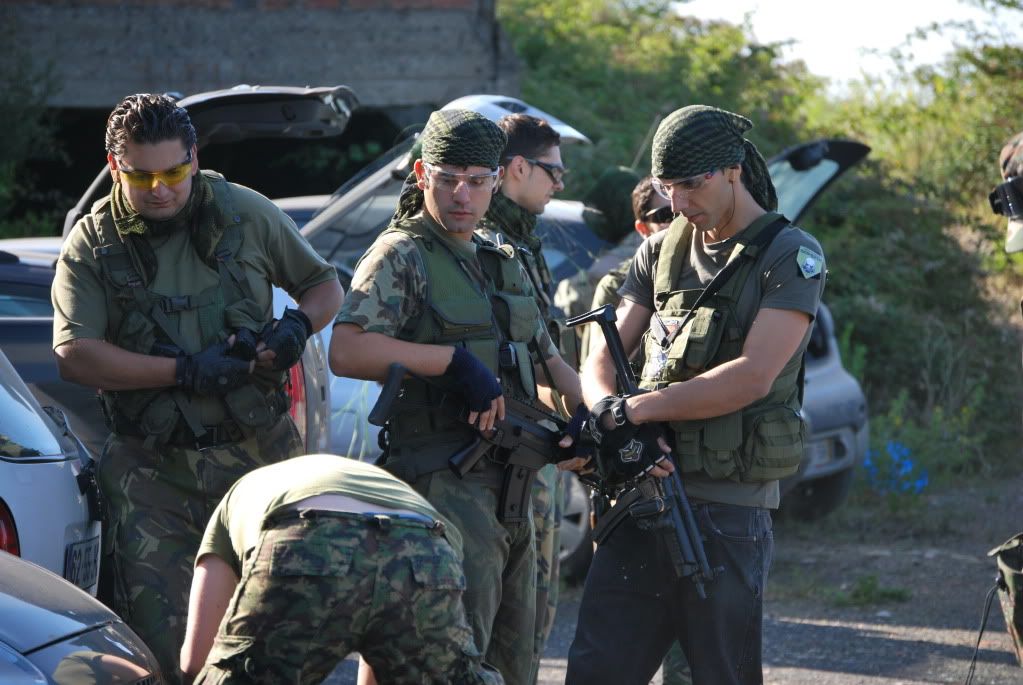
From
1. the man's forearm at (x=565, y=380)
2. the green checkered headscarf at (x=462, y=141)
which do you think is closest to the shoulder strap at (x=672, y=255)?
the man's forearm at (x=565, y=380)

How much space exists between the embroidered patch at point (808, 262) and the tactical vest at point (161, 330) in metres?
1.52

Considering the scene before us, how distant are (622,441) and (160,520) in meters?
1.28

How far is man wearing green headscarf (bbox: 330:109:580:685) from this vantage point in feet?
11.3

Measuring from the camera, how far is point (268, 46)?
11078mm

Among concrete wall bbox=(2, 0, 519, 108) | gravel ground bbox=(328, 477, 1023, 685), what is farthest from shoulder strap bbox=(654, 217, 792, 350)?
concrete wall bbox=(2, 0, 519, 108)

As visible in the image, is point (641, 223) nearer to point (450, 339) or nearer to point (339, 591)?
point (450, 339)

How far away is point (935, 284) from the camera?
1127cm

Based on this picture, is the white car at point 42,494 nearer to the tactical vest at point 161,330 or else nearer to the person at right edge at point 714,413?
the tactical vest at point 161,330

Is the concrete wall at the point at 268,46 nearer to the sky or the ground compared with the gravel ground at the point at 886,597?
nearer to the sky

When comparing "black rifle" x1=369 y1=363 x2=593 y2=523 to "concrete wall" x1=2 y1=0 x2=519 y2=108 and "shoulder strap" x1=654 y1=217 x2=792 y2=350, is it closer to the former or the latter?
"shoulder strap" x1=654 y1=217 x2=792 y2=350

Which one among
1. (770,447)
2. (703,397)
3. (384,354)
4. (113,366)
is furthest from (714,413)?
(113,366)

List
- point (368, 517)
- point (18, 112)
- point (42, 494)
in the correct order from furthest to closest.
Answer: point (18, 112) → point (42, 494) → point (368, 517)

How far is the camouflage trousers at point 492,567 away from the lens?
11.3ft

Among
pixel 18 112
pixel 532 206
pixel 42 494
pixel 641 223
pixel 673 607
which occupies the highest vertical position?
pixel 18 112
